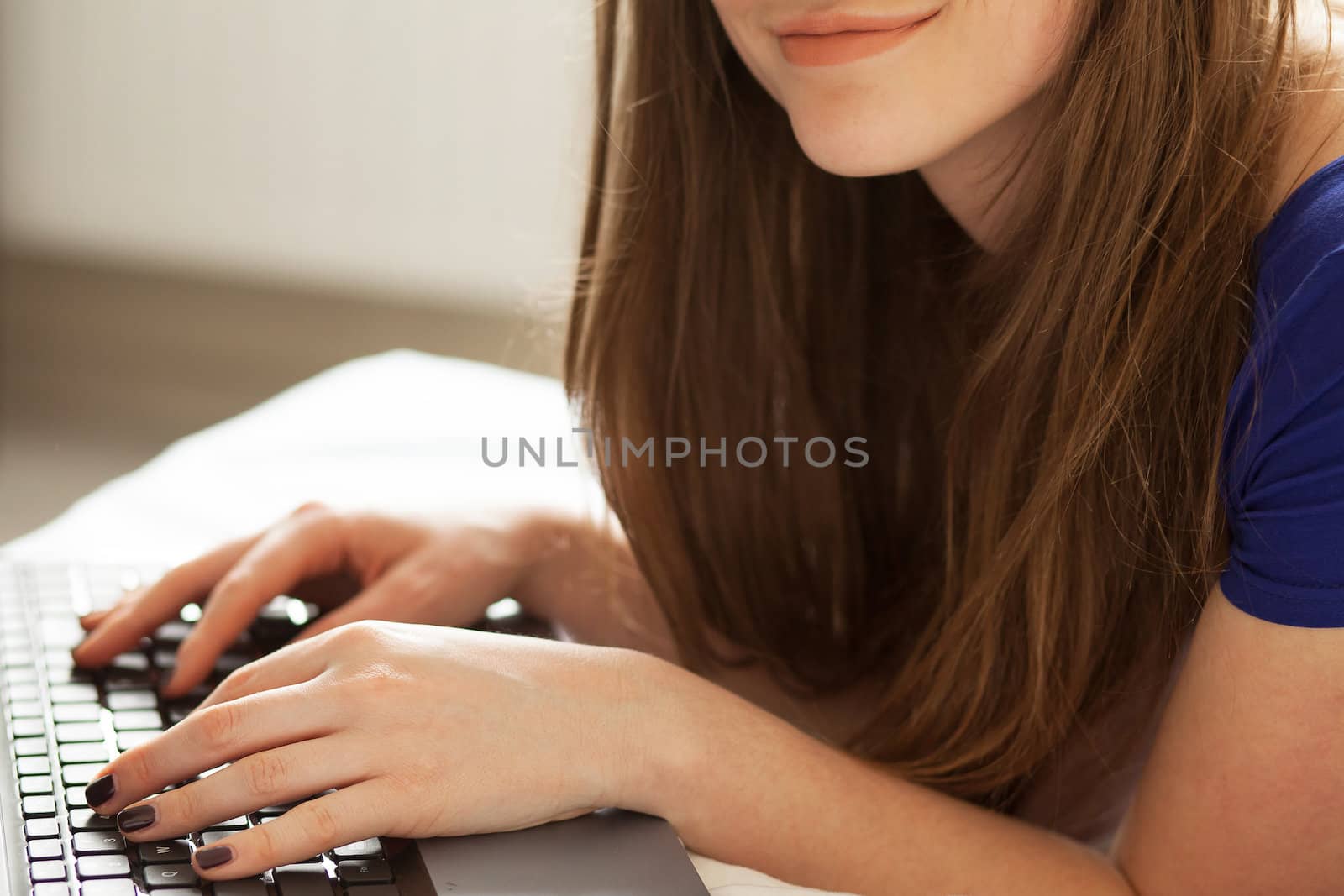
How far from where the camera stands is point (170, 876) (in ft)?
2.17

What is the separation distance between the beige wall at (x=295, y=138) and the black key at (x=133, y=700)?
230cm

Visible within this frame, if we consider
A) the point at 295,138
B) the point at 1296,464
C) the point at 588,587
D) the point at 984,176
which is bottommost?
the point at 588,587

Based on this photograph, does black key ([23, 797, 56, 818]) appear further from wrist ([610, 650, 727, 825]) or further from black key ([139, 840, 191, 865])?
wrist ([610, 650, 727, 825])

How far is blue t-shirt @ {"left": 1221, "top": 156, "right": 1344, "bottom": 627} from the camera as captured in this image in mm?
689

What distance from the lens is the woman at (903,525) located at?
28.3 inches

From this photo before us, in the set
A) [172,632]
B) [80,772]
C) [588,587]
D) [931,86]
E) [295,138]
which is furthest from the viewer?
[295,138]

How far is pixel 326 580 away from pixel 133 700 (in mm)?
193

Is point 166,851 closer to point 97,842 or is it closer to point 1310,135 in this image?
point 97,842

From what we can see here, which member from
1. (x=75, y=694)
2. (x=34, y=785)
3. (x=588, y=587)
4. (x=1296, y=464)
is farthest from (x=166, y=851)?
(x=1296, y=464)

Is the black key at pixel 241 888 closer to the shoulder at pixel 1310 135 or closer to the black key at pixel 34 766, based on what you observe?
the black key at pixel 34 766

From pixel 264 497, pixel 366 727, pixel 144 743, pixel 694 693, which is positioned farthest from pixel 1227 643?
pixel 264 497

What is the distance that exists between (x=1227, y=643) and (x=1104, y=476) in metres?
0.14

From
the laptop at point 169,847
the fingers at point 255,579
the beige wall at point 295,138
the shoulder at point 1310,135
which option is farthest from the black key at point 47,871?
the beige wall at point 295,138

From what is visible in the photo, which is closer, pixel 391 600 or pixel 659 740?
pixel 659 740
